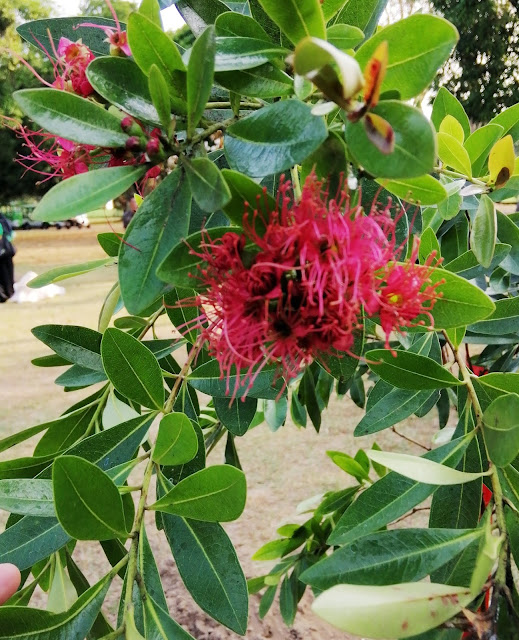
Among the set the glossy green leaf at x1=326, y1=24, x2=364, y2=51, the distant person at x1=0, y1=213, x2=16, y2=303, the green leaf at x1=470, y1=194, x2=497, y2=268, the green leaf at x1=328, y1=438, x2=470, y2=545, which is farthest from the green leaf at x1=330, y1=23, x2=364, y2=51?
the distant person at x1=0, y1=213, x2=16, y2=303

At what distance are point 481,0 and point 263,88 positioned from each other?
44.5 feet

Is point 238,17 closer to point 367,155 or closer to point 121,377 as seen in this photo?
point 367,155

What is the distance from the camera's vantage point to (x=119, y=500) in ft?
1.51

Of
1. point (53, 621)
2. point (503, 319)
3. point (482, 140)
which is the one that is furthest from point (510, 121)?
point (53, 621)

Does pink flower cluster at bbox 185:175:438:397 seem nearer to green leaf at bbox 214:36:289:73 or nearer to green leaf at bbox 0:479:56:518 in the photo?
green leaf at bbox 214:36:289:73

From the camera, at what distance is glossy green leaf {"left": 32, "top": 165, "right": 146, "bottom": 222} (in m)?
0.39

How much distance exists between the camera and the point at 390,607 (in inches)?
14.1

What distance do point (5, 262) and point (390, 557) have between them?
797 cm

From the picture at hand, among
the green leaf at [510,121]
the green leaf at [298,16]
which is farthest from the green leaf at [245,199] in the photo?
the green leaf at [510,121]

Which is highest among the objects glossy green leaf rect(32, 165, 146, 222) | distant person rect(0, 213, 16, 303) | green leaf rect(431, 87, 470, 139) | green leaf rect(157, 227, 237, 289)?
green leaf rect(431, 87, 470, 139)

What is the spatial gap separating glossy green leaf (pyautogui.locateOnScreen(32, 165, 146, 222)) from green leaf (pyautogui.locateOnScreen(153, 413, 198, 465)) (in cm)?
18

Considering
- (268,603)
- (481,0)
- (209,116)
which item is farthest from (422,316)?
(481,0)

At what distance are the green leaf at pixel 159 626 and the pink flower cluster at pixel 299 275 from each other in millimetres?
209

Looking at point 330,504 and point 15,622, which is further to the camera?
point 330,504
